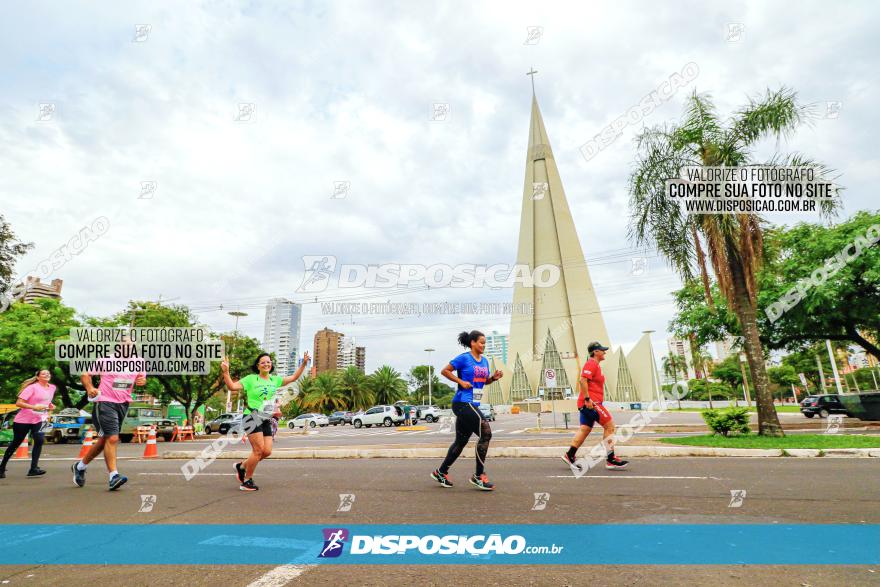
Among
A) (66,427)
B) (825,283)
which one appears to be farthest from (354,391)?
Answer: (825,283)

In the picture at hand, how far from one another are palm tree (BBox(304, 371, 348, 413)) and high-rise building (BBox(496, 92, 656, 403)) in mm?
28814

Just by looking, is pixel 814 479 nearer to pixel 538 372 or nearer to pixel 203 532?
pixel 203 532

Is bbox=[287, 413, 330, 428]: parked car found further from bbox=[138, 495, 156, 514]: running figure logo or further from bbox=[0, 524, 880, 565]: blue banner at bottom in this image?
bbox=[0, 524, 880, 565]: blue banner at bottom

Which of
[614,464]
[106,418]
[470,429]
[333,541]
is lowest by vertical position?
[614,464]

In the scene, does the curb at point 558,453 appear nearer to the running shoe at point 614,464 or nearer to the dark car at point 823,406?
the running shoe at point 614,464

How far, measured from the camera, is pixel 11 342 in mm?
21281

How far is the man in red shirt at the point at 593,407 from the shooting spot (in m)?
6.99

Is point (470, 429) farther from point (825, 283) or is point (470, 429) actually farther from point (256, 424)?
point (825, 283)

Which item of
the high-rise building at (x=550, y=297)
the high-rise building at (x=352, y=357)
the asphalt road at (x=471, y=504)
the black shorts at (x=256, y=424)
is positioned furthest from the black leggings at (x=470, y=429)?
the high-rise building at (x=352, y=357)

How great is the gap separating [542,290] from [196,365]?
191 feet

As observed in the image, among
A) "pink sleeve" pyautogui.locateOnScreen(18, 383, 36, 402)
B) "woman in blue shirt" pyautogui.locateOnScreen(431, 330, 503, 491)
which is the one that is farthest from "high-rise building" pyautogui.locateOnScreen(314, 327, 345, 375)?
"woman in blue shirt" pyautogui.locateOnScreen(431, 330, 503, 491)

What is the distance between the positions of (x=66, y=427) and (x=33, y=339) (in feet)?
14.5

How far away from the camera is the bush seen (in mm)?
11959

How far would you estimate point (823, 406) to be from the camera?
25188mm
